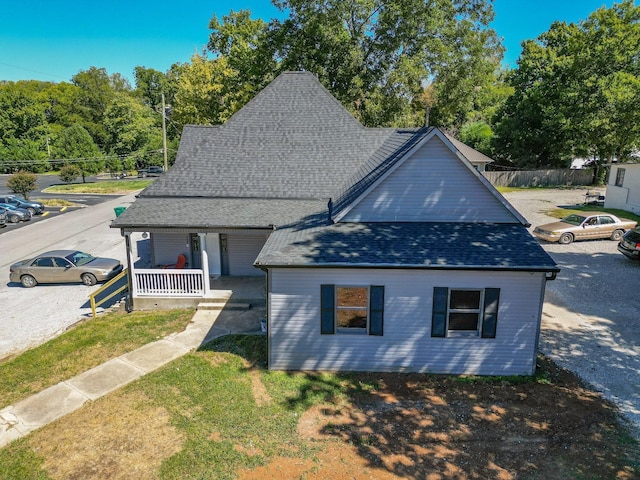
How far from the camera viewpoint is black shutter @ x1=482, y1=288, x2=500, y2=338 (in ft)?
37.0

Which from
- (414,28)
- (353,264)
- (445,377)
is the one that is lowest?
(445,377)

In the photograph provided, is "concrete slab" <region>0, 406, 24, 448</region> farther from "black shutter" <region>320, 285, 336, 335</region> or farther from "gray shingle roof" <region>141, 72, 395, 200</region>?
"gray shingle roof" <region>141, 72, 395, 200</region>

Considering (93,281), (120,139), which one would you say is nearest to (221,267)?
(93,281)

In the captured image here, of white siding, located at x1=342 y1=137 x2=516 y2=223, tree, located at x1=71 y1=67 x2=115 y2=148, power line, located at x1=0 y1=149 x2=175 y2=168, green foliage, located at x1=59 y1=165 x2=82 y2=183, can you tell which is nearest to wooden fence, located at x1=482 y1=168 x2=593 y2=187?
white siding, located at x1=342 y1=137 x2=516 y2=223

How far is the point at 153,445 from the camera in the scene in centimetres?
884

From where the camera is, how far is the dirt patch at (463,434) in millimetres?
8203

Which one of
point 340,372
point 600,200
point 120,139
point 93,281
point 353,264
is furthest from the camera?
point 120,139

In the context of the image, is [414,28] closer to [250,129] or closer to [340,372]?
[250,129]

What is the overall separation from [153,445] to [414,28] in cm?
3233

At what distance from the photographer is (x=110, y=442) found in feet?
29.3

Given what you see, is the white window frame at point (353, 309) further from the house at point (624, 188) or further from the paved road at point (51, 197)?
the paved road at point (51, 197)

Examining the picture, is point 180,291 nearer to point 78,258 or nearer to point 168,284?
point 168,284

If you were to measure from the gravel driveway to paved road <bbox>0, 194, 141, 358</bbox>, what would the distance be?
1653 centimetres

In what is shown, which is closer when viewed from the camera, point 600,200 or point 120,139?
point 600,200
